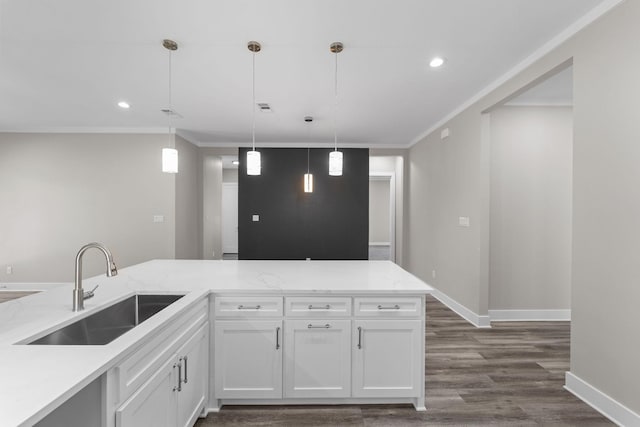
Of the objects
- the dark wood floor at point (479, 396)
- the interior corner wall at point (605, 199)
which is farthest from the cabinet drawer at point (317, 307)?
the interior corner wall at point (605, 199)

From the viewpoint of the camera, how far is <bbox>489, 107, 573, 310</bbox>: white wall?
12.2 feet

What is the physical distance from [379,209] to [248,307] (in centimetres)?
1008

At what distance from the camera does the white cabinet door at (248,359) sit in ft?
6.42

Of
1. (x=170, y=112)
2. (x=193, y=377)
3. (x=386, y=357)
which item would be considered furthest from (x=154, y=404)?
(x=170, y=112)

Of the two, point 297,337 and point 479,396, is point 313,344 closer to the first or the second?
point 297,337

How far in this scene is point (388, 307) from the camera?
6.45 feet

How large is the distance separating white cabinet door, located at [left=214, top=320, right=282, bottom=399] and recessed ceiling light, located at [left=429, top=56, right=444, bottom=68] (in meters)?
2.61

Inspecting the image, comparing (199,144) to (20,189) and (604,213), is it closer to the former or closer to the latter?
(20,189)

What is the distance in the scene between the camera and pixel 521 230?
3732 millimetres

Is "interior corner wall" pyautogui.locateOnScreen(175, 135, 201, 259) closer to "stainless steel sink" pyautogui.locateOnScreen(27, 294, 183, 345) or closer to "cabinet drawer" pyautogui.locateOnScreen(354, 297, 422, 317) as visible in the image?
Result: "stainless steel sink" pyautogui.locateOnScreen(27, 294, 183, 345)

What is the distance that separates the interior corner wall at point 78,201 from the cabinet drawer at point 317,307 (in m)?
3.80

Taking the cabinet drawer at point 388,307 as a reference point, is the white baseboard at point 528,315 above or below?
below

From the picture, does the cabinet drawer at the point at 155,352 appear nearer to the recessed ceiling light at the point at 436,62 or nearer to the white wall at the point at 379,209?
the recessed ceiling light at the point at 436,62

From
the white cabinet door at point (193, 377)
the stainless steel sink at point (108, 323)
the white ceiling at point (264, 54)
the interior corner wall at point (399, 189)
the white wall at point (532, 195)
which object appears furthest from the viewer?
the interior corner wall at point (399, 189)
